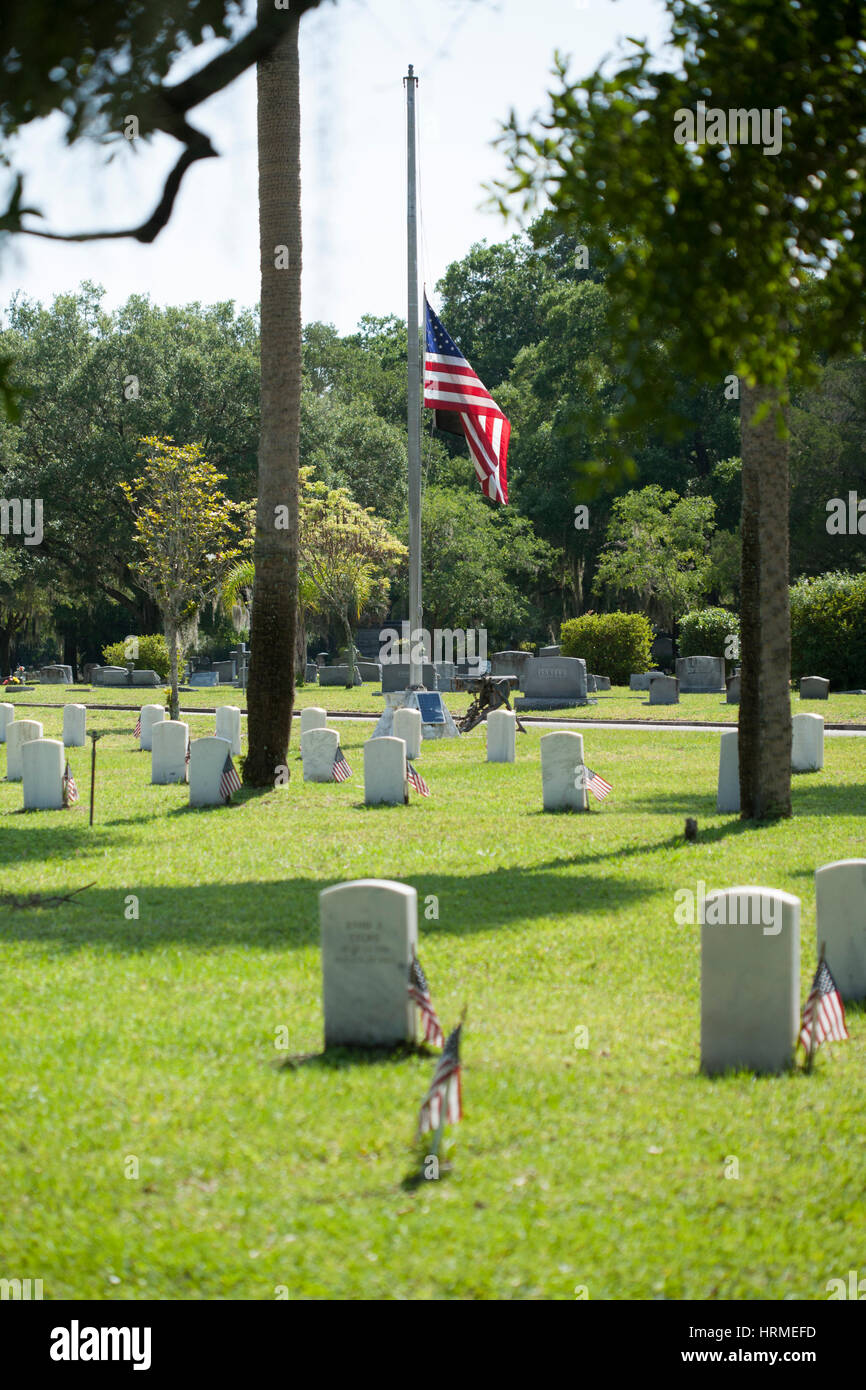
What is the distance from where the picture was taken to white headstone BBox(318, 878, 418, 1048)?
632cm

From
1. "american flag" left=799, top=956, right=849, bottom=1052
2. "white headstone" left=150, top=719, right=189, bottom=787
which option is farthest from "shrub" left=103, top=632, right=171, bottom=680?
"american flag" left=799, top=956, right=849, bottom=1052

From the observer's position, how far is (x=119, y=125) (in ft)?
17.0

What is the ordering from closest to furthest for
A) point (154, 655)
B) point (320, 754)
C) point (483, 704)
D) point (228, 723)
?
point (320, 754) → point (228, 723) → point (483, 704) → point (154, 655)

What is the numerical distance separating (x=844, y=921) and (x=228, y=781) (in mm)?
9899

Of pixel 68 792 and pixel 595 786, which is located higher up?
pixel 595 786

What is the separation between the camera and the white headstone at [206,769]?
51.5 ft

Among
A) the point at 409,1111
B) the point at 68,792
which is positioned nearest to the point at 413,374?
the point at 68,792

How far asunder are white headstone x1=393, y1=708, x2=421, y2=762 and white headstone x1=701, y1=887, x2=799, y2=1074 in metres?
14.0

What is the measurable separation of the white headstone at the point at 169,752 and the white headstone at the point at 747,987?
→ 42.9 feet

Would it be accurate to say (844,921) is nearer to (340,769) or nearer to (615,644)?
(340,769)

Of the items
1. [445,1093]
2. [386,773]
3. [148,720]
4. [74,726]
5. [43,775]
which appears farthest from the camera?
[74,726]

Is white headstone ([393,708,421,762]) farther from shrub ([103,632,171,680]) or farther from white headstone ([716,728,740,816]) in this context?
shrub ([103,632,171,680])

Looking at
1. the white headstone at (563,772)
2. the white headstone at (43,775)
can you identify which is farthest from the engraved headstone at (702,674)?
the white headstone at (43,775)

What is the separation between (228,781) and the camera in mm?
15906
